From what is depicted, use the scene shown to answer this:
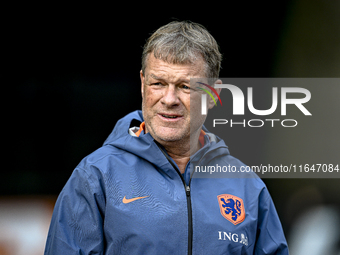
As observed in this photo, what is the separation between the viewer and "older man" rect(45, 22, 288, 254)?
1256mm

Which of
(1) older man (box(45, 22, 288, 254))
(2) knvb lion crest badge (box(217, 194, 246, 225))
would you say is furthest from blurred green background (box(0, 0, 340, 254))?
(2) knvb lion crest badge (box(217, 194, 246, 225))

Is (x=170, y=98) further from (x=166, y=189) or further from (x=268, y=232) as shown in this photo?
(x=268, y=232)

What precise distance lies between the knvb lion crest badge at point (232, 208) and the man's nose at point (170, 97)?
40 centimetres

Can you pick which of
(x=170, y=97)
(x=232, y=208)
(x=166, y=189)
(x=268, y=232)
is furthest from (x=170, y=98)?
(x=268, y=232)

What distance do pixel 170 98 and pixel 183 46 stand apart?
209 millimetres

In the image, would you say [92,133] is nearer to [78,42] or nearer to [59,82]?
[59,82]

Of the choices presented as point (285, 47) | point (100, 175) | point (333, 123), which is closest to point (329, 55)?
point (285, 47)

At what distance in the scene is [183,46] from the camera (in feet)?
4.69

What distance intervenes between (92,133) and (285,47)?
197 cm

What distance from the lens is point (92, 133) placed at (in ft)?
11.0

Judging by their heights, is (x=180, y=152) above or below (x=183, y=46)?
below

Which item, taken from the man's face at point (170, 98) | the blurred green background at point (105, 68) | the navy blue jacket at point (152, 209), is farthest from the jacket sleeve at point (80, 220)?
the blurred green background at point (105, 68)

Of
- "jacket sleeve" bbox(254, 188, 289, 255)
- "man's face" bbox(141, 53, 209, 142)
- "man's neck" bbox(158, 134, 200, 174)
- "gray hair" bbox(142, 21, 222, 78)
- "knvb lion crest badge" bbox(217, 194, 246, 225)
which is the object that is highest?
"gray hair" bbox(142, 21, 222, 78)

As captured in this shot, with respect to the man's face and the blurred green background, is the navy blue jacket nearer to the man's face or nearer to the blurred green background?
the man's face
